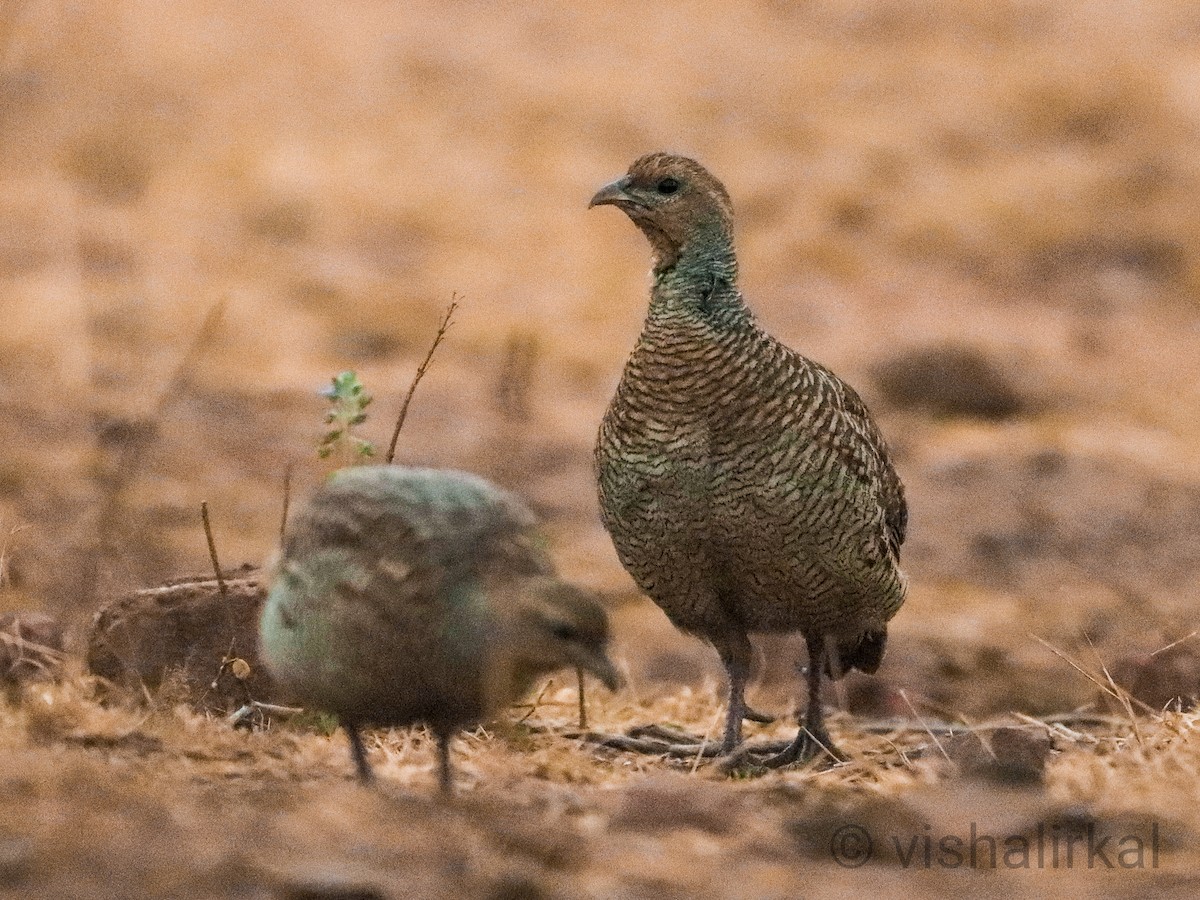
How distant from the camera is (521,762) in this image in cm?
516

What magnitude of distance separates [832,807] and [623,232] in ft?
38.4

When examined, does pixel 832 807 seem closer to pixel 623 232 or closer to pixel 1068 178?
pixel 623 232

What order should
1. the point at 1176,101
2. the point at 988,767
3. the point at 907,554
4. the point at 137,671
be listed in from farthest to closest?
the point at 1176,101 < the point at 907,554 < the point at 137,671 < the point at 988,767

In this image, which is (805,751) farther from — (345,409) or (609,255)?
(609,255)

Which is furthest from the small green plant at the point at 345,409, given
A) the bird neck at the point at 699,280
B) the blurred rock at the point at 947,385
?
the blurred rock at the point at 947,385

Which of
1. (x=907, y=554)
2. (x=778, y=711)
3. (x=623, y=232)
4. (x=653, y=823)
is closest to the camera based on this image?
(x=653, y=823)

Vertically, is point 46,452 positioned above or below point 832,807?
above

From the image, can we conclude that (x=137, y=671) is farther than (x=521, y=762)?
Yes

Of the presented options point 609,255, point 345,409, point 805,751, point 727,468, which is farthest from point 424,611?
point 609,255

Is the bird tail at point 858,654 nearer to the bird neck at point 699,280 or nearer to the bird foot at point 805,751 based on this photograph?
the bird foot at point 805,751

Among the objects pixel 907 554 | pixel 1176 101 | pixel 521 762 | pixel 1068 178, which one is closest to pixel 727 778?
pixel 521 762

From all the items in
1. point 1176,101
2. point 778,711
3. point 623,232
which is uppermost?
point 1176,101

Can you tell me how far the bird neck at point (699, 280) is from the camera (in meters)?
5.95

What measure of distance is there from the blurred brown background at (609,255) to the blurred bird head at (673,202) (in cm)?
301
